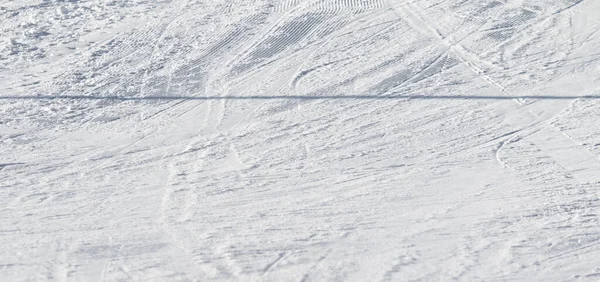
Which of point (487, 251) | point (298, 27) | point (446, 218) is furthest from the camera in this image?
point (298, 27)

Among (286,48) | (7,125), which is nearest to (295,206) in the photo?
(7,125)

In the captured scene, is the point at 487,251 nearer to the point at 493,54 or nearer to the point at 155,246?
the point at 155,246

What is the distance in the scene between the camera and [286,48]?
37.3ft

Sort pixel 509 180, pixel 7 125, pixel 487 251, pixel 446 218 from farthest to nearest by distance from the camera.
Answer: pixel 7 125 < pixel 509 180 < pixel 446 218 < pixel 487 251

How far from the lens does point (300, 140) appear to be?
29.1 feet

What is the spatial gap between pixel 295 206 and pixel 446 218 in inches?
48.2

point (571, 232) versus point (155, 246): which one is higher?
point (155, 246)

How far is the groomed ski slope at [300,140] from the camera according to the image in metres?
6.79

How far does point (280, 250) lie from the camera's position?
22.3 feet

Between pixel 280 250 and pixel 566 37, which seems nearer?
pixel 280 250

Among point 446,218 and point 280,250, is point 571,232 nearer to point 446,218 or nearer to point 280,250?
point 446,218

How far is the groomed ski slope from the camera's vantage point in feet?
22.3

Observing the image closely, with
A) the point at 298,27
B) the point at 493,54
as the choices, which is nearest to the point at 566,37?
the point at 493,54

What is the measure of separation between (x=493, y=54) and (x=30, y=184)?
5.76 meters
